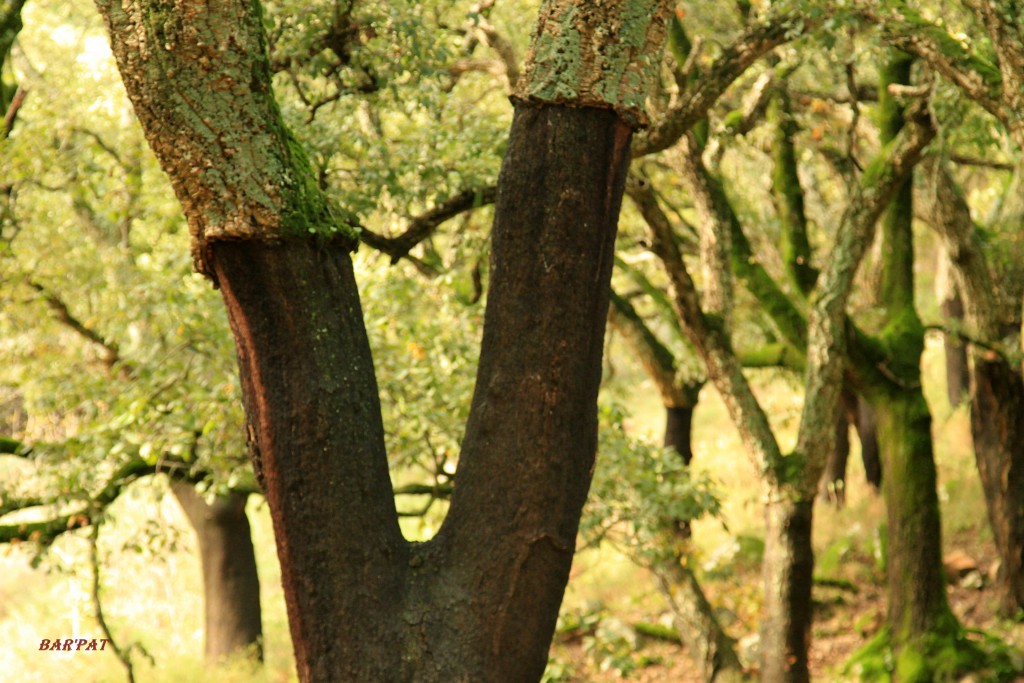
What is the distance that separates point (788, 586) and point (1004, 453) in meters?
2.87

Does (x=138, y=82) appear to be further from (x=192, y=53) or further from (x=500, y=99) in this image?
(x=500, y=99)

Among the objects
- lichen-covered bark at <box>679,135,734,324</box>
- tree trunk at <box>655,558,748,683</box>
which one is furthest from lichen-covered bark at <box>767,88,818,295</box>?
tree trunk at <box>655,558,748,683</box>

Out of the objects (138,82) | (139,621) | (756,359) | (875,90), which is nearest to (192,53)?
(138,82)

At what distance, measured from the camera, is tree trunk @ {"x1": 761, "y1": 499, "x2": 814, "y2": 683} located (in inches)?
354

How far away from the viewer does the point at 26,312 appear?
9469 mm

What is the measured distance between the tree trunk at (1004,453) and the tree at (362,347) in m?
7.74

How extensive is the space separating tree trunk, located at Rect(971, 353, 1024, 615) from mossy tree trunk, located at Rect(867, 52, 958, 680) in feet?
2.63

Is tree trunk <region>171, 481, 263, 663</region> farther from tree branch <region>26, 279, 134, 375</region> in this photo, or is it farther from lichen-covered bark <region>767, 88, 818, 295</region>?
lichen-covered bark <region>767, 88, 818, 295</region>

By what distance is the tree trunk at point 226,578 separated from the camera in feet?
41.2

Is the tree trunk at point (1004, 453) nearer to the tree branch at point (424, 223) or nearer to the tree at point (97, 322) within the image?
the tree branch at point (424, 223)

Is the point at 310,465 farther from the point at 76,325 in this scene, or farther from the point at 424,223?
the point at 76,325

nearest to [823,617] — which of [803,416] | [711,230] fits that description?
[803,416]

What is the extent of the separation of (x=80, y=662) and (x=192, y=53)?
11.1 meters

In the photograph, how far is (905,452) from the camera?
32.4 feet
